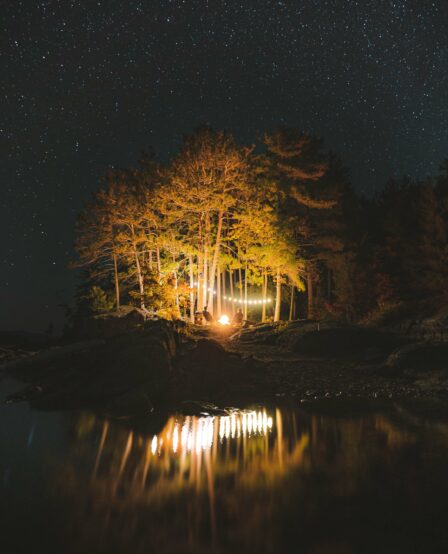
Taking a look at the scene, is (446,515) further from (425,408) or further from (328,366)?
(328,366)

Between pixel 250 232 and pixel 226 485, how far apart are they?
77.0ft

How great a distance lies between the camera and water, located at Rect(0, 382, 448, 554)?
4.34 meters

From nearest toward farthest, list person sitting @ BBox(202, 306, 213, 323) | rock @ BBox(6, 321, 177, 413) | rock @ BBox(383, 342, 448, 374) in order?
rock @ BBox(6, 321, 177, 413), rock @ BBox(383, 342, 448, 374), person sitting @ BBox(202, 306, 213, 323)

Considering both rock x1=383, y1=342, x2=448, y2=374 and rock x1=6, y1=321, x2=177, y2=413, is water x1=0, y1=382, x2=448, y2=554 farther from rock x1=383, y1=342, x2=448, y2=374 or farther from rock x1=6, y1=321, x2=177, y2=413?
rock x1=383, y1=342, x2=448, y2=374

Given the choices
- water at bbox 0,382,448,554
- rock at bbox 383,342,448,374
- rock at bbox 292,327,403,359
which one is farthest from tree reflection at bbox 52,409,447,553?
rock at bbox 292,327,403,359

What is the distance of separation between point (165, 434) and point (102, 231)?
886 inches

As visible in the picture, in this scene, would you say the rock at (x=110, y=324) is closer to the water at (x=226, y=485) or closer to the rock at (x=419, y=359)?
the rock at (x=419, y=359)

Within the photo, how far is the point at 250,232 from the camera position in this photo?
94.0 feet

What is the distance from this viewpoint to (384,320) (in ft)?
80.0

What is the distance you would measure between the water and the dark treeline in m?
15.3

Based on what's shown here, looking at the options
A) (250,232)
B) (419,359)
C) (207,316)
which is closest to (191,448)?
(419,359)

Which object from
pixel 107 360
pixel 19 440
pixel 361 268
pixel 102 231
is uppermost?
pixel 102 231

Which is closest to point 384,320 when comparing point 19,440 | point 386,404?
point 386,404

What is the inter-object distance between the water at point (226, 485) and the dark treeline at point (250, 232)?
15.3m
